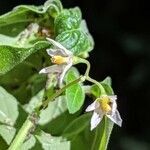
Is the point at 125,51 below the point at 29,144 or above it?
below

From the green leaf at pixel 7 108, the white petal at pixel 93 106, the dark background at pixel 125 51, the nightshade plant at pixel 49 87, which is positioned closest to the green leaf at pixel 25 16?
the nightshade plant at pixel 49 87

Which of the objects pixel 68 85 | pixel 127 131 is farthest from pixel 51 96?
pixel 127 131

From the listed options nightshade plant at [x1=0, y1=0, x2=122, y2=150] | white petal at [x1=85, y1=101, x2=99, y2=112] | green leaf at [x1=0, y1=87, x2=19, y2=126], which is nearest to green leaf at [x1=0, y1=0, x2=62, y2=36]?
nightshade plant at [x1=0, y1=0, x2=122, y2=150]

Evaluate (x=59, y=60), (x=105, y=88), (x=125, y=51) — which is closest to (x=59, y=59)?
(x=59, y=60)

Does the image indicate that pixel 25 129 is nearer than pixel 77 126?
Yes

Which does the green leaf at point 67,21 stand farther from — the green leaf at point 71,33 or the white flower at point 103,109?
the white flower at point 103,109

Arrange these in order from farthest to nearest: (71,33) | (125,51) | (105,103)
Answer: (125,51) → (71,33) → (105,103)

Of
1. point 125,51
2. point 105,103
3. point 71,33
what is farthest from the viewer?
point 125,51

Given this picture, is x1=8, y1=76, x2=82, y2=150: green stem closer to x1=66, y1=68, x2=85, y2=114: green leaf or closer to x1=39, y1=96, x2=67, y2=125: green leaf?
x1=66, y1=68, x2=85, y2=114: green leaf

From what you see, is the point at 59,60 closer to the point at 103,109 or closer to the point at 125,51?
the point at 103,109
